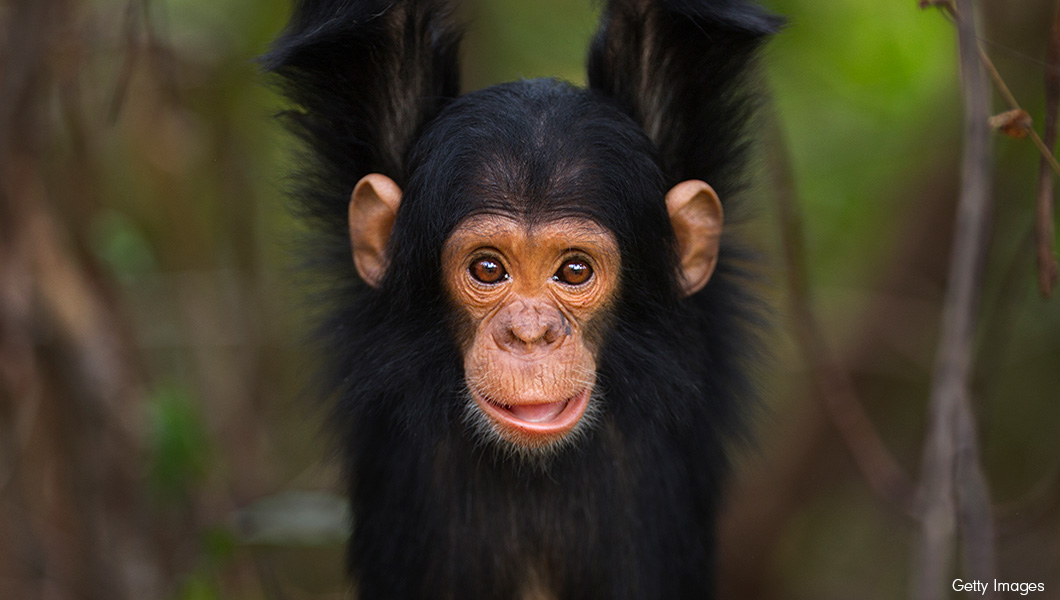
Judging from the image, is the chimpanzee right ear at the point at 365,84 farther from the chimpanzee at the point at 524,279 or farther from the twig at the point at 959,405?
the twig at the point at 959,405

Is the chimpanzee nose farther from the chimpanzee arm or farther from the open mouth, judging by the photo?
the chimpanzee arm

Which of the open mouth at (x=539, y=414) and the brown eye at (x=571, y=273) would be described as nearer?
the open mouth at (x=539, y=414)

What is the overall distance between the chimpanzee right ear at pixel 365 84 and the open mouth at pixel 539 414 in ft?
2.36

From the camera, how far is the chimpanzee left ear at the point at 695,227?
3941 mm

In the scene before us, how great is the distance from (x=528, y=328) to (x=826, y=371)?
8.11 ft

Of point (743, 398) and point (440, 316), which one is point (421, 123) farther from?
point (743, 398)

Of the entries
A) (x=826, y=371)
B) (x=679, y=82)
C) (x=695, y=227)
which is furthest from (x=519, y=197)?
(x=826, y=371)

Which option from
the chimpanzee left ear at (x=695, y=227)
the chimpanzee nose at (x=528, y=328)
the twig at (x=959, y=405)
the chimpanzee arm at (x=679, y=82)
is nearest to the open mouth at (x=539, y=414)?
the chimpanzee nose at (x=528, y=328)

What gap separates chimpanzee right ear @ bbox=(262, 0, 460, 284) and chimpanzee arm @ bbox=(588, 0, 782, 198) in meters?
0.62

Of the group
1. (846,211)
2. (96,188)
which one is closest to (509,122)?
(96,188)

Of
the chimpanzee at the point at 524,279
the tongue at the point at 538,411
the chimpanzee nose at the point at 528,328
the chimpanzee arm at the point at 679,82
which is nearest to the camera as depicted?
the chimpanzee nose at the point at 528,328

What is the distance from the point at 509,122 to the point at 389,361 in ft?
3.18

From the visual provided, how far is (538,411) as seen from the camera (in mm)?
3719

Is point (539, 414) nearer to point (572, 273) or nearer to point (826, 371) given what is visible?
point (572, 273)
